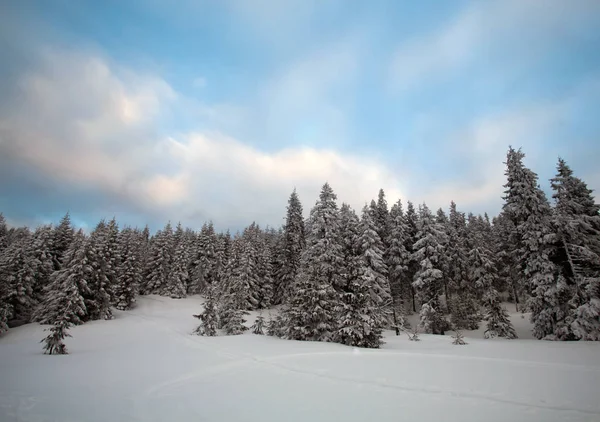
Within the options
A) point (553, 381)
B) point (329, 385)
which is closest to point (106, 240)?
point (329, 385)

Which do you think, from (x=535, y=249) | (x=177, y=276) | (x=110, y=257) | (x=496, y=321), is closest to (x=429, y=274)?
(x=496, y=321)

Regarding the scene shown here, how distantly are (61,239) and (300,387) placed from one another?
168 feet

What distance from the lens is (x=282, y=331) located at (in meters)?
23.2

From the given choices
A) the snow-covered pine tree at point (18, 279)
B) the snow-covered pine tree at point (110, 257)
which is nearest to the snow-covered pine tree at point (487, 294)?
the snow-covered pine tree at point (110, 257)

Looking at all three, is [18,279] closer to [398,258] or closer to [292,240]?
[292,240]

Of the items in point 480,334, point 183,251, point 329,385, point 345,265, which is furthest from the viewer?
point 183,251

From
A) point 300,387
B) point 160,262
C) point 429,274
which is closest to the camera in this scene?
point 300,387

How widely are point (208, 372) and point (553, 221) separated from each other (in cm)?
2796

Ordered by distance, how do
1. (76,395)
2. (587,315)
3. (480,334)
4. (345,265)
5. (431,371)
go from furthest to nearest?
(480,334) → (345,265) → (587,315) → (431,371) → (76,395)

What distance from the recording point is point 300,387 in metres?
9.70

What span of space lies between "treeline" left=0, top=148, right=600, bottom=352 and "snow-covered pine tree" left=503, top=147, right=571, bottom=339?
3.6 inches

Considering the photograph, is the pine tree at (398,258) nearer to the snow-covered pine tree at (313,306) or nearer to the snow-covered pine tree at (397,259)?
the snow-covered pine tree at (397,259)

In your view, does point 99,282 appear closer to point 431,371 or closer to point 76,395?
point 76,395

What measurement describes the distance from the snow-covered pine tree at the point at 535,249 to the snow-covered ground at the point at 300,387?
24.4 ft
